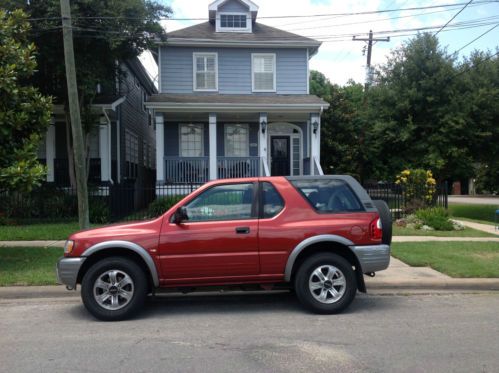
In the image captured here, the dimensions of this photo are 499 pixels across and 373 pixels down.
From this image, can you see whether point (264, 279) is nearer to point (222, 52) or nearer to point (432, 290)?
point (432, 290)

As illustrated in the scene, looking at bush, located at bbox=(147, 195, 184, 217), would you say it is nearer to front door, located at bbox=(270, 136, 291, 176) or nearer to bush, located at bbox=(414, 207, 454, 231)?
front door, located at bbox=(270, 136, 291, 176)

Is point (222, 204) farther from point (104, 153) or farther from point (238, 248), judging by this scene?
point (104, 153)

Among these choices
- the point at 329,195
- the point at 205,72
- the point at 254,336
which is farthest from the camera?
the point at 205,72

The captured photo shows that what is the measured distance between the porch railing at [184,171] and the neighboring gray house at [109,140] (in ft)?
7.16

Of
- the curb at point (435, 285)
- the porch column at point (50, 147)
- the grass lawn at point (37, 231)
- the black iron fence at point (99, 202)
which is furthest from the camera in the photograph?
the porch column at point (50, 147)

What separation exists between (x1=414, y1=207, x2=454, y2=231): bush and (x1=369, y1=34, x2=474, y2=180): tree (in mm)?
4035

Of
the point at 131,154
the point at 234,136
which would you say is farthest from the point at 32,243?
the point at 131,154

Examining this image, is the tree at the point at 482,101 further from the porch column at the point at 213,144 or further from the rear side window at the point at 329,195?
the rear side window at the point at 329,195

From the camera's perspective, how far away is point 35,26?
13367 mm

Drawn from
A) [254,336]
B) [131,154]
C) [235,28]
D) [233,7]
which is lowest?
[254,336]

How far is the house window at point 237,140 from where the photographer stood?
1995 cm

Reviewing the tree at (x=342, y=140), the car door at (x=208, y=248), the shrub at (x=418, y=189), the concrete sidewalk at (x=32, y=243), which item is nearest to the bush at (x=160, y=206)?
the concrete sidewalk at (x=32, y=243)

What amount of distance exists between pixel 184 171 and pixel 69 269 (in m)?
12.1

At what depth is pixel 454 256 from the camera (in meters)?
9.42
